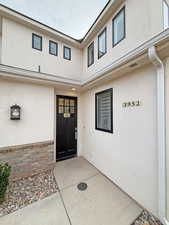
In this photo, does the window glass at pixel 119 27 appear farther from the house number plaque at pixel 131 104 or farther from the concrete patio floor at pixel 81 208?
the concrete patio floor at pixel 81 208

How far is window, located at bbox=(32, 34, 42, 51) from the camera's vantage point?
3.81m

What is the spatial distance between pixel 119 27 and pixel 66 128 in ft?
12.8

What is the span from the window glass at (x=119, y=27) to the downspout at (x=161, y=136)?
4.83 feet

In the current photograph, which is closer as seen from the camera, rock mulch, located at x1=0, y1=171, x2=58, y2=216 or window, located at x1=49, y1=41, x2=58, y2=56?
rock mulch, located at x1=0, y1=171, x2=58, y2=216

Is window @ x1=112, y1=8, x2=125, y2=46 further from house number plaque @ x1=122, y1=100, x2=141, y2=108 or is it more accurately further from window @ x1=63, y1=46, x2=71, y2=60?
window @ x1=63, y1=46, x2=71, y2=60

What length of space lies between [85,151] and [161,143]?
3.32m

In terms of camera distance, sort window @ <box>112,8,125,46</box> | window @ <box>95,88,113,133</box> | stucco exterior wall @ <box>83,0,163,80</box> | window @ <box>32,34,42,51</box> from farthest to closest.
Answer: window @ <box>32,34,42,51</box> < window @ <box>95,88,113,133</box> < window @ <box>112,8,125,46</box> < stucco exterior wall @ <box>83,0,163,80</box>

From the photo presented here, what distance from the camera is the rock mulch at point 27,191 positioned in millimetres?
2266

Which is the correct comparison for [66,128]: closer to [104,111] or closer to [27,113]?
[27,113]

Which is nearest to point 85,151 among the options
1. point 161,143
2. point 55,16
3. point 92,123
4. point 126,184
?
point 92,123

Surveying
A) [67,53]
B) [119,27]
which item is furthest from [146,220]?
[67,53]

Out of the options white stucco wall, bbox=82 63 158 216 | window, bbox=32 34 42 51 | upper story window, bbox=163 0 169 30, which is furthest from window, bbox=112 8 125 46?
window, bbox=32 34 42 51

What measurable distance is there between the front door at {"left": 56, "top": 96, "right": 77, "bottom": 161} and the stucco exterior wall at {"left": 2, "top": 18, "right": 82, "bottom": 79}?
1.22 metres

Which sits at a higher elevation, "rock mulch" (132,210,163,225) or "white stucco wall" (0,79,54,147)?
"white stucco wall" (0,79,54,147)
